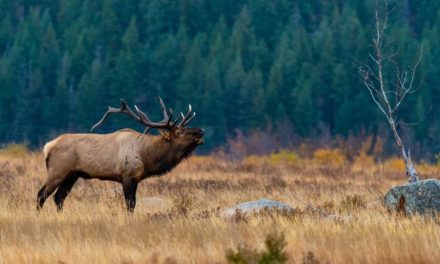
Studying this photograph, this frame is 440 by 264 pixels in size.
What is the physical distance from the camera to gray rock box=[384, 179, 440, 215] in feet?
45.3

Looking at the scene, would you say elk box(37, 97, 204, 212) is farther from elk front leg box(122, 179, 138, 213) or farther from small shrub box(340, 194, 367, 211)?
small shrub box(340, 194, 367, 211)

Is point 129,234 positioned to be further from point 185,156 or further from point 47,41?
point 47,41

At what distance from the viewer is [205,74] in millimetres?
73938

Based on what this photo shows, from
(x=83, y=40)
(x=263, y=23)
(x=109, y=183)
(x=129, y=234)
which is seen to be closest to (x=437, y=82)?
(x=263, y=23)

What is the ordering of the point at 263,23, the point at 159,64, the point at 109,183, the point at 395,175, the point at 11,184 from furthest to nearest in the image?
the point at 263,23 < the point at 159,64 < the point at 395,175 < the point at 109,183 < the point at 11,184

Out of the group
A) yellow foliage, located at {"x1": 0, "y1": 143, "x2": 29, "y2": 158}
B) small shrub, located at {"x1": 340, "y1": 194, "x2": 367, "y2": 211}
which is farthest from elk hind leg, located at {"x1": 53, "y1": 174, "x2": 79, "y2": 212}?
yellow foliage, located at {"x1": 0, "y1": 143, "x2": 29, "y2": 158}

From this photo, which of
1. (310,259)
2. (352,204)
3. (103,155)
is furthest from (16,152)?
(310,259)

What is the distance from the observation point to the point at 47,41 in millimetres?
81000

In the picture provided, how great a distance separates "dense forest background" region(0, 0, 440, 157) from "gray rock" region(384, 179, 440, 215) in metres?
48.7

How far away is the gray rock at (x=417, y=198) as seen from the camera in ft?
A: 45.3

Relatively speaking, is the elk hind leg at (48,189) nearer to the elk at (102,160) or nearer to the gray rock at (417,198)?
the elk at (102,160)

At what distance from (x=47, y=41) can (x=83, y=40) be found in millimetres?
2750

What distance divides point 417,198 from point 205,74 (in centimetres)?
6031

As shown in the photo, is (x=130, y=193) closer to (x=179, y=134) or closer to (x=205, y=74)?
(x=179, y=134)
